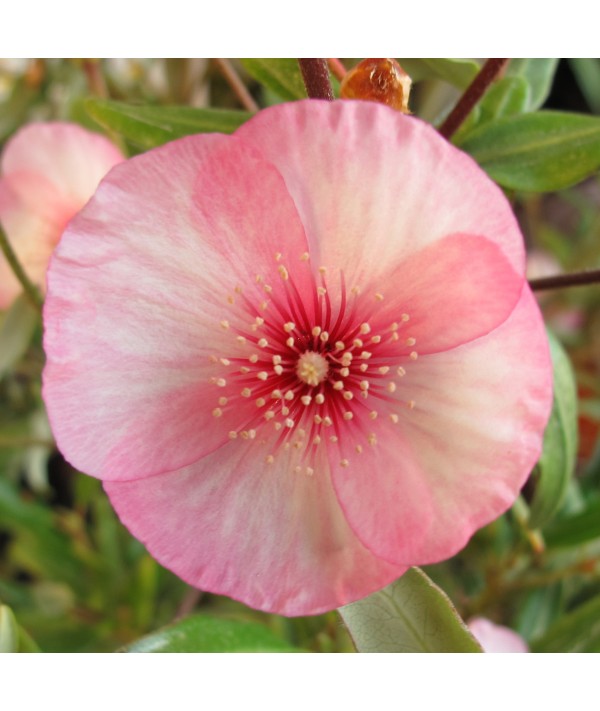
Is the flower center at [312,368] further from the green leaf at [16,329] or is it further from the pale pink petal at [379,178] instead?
the green leaf at [16,329]

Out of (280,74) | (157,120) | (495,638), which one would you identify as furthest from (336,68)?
(495,638)

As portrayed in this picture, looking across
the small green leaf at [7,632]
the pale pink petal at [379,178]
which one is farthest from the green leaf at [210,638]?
the pale pink petal at [379,178]

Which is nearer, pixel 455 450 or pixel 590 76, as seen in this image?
pixel 455 450

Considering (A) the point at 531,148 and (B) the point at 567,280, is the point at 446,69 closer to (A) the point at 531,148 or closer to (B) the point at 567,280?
(A) the point at 531,148

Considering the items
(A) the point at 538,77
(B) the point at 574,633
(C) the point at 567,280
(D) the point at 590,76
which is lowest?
(B) the point at 574,633
